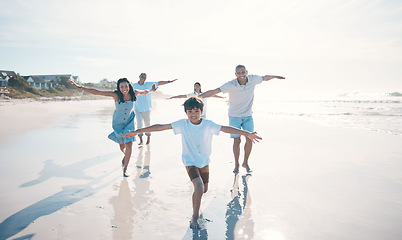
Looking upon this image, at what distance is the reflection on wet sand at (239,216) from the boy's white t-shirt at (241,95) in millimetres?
1700

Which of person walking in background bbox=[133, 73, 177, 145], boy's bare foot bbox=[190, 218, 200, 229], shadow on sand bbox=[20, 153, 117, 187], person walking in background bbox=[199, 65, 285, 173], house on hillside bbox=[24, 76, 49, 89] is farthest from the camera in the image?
house on hillside bbox=[24, 76, 49, 89]

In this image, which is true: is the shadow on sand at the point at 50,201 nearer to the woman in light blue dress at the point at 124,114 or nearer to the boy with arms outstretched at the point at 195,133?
the woman in light blue dress at the point at 124,114

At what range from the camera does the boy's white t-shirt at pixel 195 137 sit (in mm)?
3186

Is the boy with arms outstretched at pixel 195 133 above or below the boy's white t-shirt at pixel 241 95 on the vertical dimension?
below

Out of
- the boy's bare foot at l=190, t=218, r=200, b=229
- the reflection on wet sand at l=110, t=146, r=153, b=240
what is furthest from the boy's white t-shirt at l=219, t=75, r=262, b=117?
the boy's bare foot at l=190, t=218, r=200, b=229

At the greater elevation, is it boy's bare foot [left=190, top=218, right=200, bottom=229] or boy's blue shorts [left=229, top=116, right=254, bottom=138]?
boy's blue shorts [left=229, top=116, right=254, bottom=138]

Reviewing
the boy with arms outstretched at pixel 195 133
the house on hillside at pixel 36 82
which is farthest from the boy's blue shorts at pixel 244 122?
the house on hillside at pixel 36 82

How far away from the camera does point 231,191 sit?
4.17 m

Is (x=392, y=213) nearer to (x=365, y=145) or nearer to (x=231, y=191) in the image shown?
(x=231, y=191)

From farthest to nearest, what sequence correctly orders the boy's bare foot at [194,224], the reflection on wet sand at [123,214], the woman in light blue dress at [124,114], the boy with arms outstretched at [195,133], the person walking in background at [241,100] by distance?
1. the person walking in background at [241,100]
2. the woman in light blue dress at [124,114]
3. the boy with arms outstretched at [195,133]
4. the boy's bare foot at [194,224]
5. the reflection on wet sand at [123,214]

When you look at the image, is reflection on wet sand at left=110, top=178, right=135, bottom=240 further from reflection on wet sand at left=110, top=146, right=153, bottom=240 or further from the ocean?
the ocean

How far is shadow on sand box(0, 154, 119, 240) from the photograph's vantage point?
292 cm

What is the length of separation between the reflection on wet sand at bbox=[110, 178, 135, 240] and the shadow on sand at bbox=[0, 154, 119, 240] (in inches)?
18.9

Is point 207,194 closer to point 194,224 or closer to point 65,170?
point 194,224
